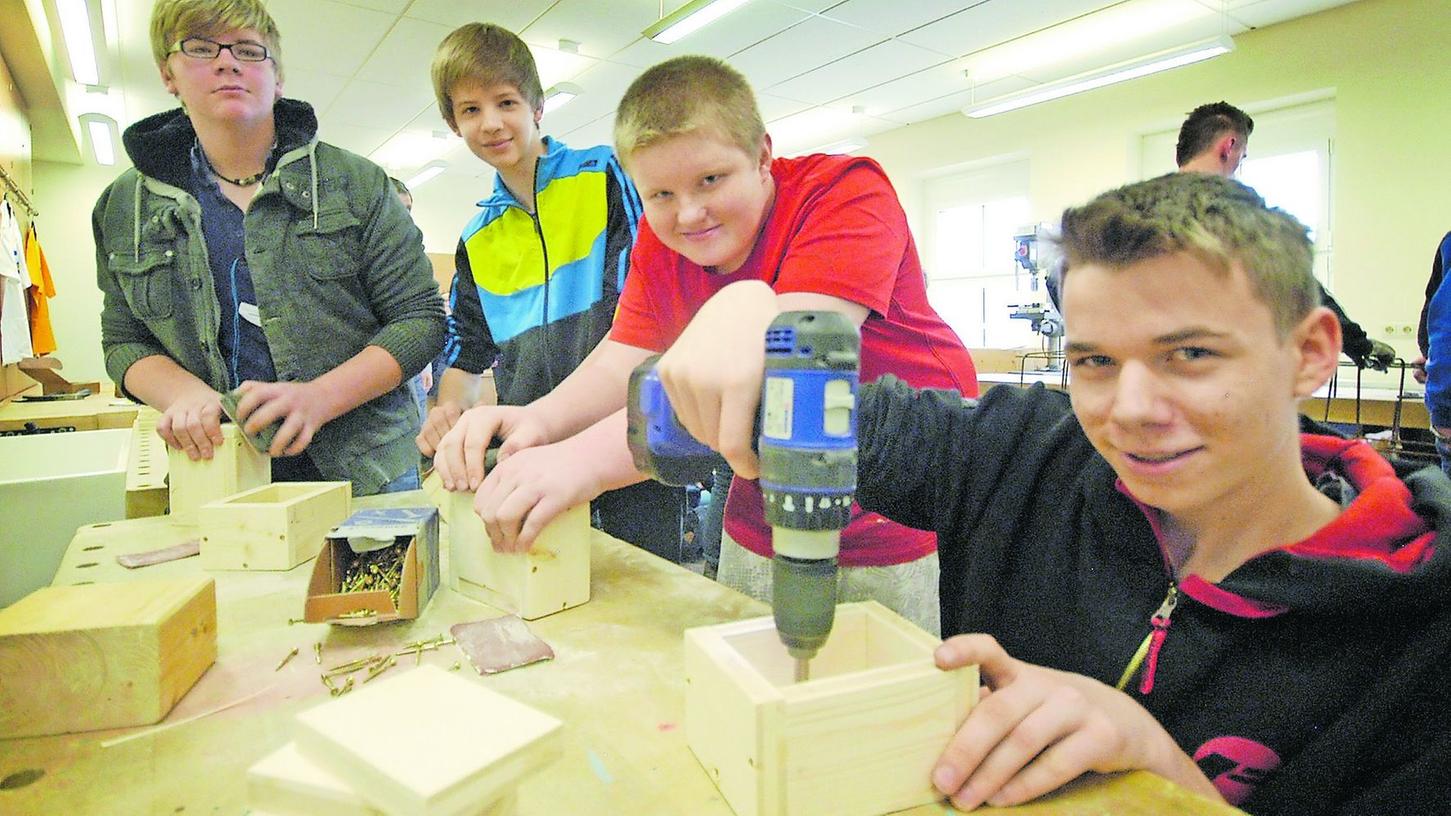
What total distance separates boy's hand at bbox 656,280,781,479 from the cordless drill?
6 centimetres

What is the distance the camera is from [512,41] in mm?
1609

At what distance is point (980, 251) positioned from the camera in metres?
7.20

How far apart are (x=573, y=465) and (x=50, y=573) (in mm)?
1081

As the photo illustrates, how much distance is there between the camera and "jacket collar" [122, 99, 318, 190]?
62.2 inches

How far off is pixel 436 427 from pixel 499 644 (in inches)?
30.7

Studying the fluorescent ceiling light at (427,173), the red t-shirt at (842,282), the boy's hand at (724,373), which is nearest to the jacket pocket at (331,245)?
the red t-shirt at (842,282)

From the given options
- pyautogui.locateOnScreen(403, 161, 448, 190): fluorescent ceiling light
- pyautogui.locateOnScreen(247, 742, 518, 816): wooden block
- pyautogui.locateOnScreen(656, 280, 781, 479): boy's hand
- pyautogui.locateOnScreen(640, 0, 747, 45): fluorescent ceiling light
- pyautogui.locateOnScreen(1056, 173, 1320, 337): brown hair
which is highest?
pyautogui.locateOnScreen(403, 161, 448, 190): fluorescent ceiling light

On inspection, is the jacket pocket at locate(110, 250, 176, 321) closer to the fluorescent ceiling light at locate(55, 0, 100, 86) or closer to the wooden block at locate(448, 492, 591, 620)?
the wooden block at locate(448, 492, 591, 620)

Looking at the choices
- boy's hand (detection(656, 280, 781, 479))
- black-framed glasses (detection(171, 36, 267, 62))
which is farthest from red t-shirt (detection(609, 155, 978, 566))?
black-framed glasses (detection(171, 36, 267, 62))

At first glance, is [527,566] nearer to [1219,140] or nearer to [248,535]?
[248,535]

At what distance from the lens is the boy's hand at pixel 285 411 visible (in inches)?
54.8

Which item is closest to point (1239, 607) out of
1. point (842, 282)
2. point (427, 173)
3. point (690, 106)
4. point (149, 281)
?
point (842, 282)

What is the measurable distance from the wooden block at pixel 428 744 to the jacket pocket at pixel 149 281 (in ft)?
4.61

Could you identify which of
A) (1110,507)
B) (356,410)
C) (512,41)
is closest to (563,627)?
(1110,507)
